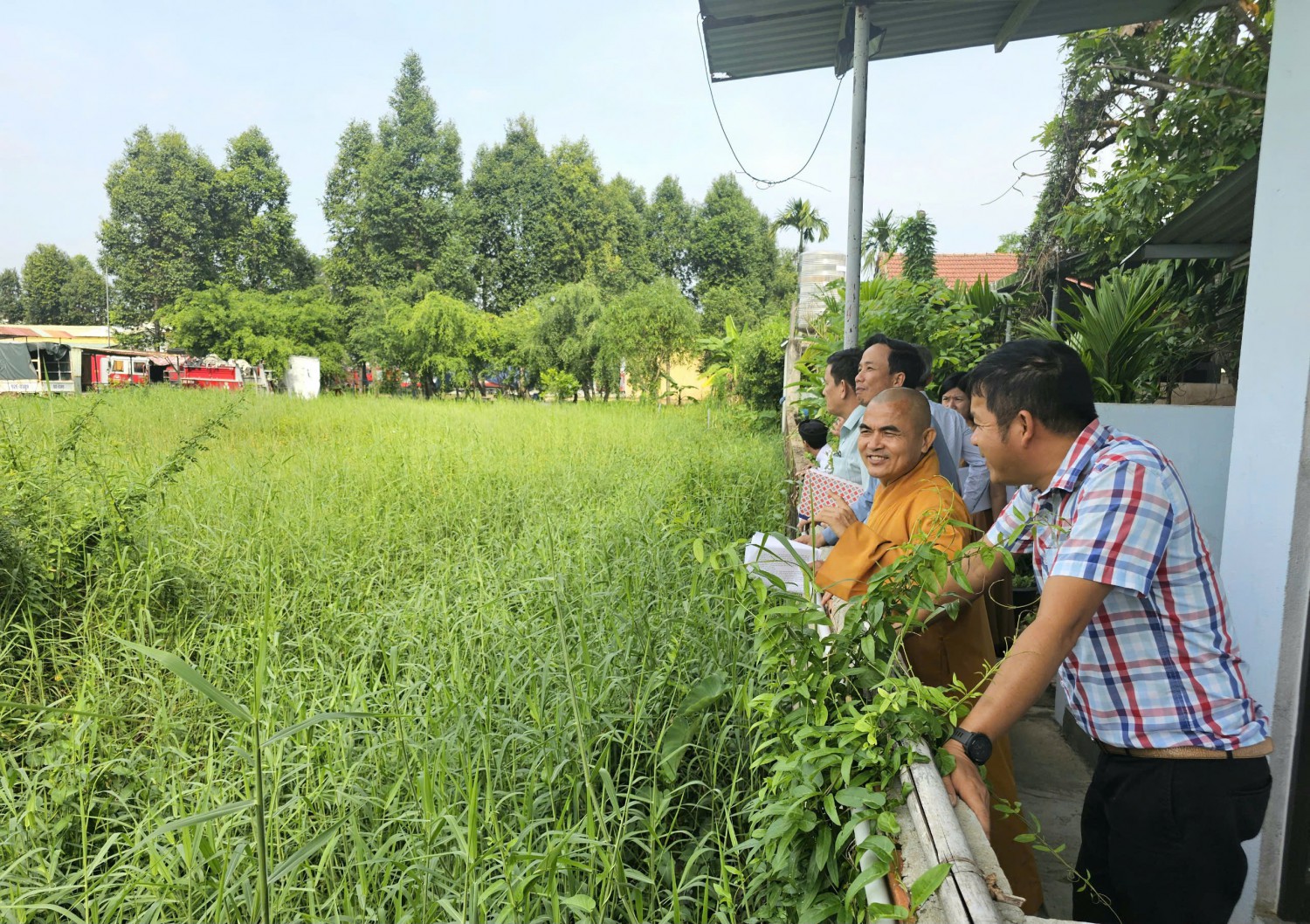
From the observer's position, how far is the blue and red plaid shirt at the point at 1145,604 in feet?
4.73

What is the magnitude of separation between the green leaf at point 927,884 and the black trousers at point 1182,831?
0.79 m

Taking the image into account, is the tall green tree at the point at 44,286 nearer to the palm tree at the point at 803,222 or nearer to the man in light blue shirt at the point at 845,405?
the palm tree at the point at 803,222

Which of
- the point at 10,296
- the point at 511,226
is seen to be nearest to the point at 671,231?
the point at 511,226

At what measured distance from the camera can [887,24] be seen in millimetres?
4375

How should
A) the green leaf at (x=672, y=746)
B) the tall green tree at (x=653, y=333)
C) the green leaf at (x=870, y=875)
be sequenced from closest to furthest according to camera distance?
the green leaf at (x=870, y=875)
the green leaf at (x=672, y=746)
the tall green tree at (x=653, y=333)

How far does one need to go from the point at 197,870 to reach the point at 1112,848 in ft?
7.34

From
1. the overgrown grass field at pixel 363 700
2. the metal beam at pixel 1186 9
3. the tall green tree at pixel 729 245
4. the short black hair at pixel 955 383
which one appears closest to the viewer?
the overgrown grass field at pixel 363 700

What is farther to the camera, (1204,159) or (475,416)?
(475,416)

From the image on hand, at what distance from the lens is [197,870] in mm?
2012

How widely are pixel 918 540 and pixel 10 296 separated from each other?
7787 centimetres

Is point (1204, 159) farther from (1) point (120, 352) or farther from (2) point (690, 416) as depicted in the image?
(1) point (120, 352)

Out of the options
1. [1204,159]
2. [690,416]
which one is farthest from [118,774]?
[690,416]

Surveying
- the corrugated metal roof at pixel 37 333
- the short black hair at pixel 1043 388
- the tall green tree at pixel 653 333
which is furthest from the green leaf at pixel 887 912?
the corrugated metal roof at pixel 37 333

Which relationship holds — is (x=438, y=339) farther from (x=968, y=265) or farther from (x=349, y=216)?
(x=968, y=265)
